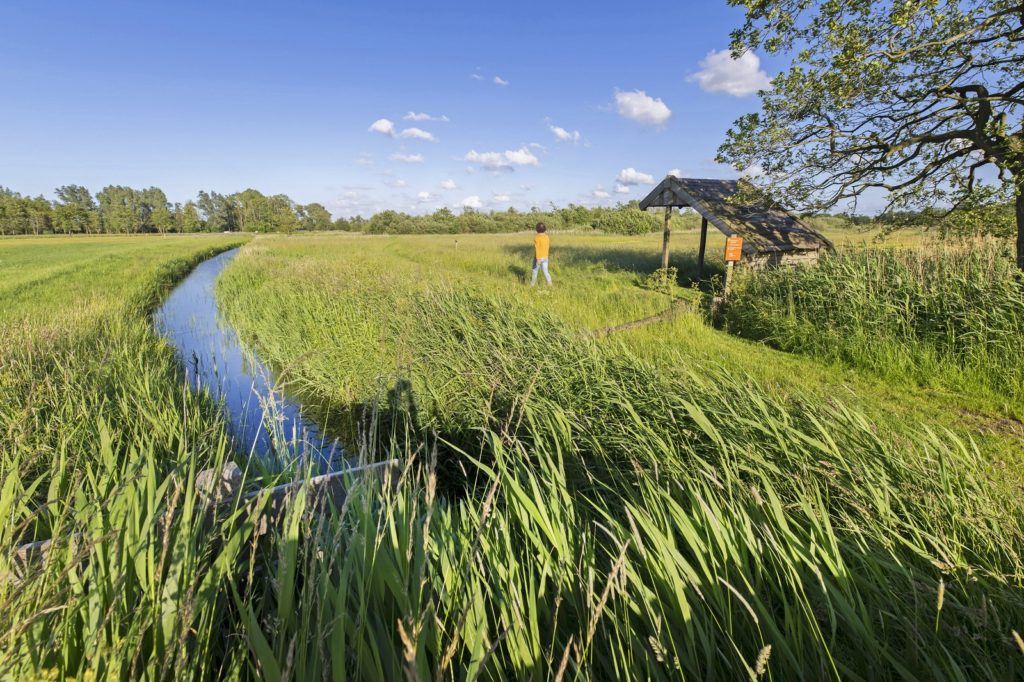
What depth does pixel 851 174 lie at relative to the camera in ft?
28.7

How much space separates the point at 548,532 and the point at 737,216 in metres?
11.9

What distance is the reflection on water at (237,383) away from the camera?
3694mm

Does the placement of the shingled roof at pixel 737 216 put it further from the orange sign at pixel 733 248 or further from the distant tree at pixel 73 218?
the distant tree at pixel 73 218

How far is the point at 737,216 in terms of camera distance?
454 inches

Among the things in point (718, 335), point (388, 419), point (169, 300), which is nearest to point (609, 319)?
point (718, 335)

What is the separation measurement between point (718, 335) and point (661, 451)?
5994 millimetres

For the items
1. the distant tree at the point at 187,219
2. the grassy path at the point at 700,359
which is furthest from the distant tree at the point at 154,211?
the grassy path at the point at 700,359

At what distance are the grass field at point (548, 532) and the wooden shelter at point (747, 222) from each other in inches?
215

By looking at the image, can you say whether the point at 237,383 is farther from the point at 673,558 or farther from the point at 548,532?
the point at 673,558

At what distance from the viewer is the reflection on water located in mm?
3694

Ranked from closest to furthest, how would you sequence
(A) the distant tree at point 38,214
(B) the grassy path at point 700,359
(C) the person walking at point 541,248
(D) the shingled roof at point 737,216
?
(B) the grassy path at point 700,359 → (D) the shingled roof at point 737,216 → (C) the person walking at point 541,248 → (A) the distant tree at point 38,214

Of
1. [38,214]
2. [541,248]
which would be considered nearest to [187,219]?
[38,214]

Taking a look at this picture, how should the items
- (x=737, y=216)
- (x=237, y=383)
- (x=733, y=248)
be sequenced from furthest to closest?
(x=737, y=216)
(x=733, y=248)
(x=237, y=383)

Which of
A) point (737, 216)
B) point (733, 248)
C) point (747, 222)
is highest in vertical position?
point (737, 216)
